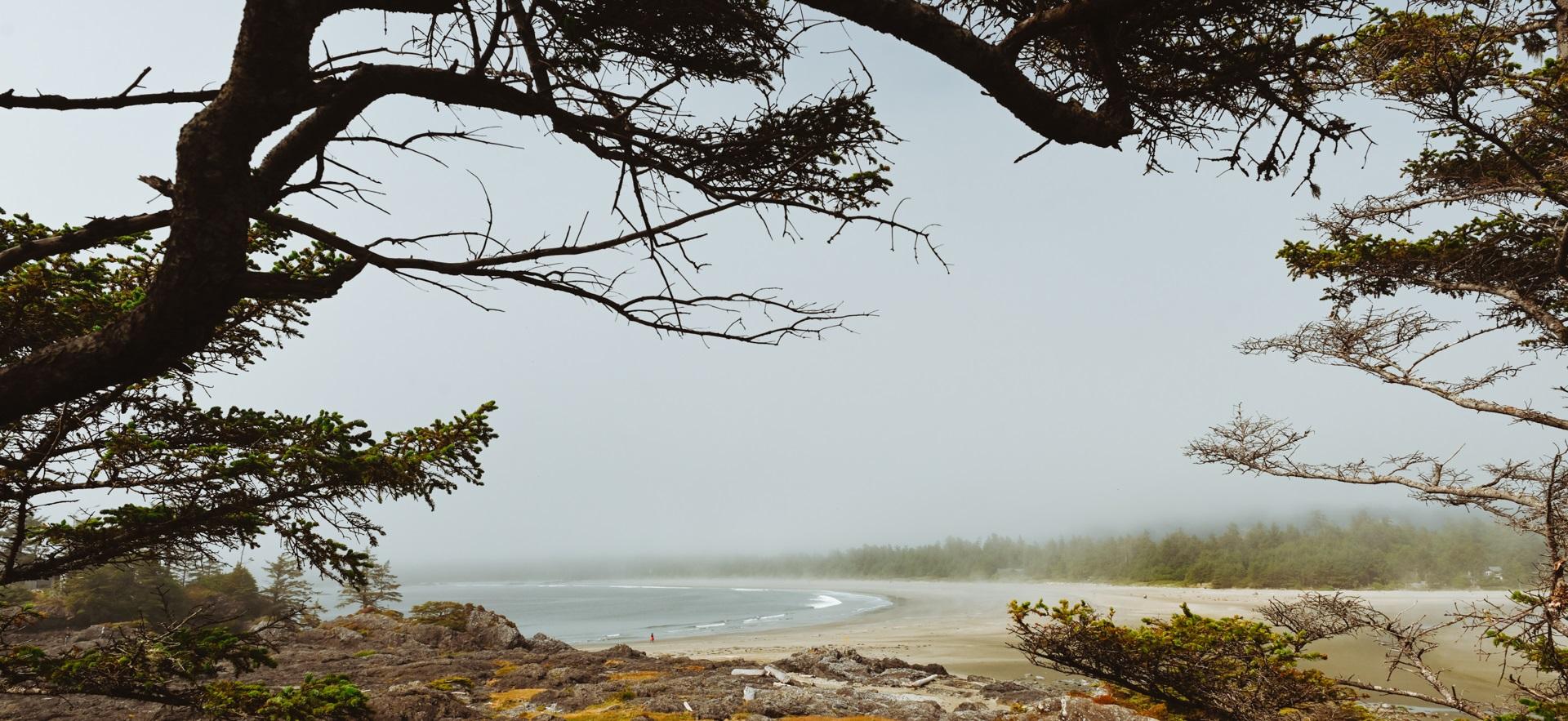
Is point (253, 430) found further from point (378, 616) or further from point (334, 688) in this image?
point (378, 616)

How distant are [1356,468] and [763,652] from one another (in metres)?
18.1

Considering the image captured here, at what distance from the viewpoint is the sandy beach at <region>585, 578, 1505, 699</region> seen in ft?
57.1

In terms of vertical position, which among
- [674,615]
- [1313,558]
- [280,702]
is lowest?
[674,615]

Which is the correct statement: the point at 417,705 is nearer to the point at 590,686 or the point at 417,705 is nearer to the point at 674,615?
the point at 590,686

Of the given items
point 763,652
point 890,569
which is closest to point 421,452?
point 763,652

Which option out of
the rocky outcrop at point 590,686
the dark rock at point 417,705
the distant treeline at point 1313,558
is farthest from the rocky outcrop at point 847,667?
the distant treeline at point 1313,558

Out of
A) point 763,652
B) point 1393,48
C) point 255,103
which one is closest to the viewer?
point 255,103

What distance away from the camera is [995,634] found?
26781 mm

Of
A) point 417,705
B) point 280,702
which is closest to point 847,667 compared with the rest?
point 417,705

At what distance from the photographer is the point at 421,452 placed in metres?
4.79

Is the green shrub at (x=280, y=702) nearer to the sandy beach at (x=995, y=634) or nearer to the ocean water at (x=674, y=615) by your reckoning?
the sandy beach at (x=995, y=634)

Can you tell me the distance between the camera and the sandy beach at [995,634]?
17.4 meters

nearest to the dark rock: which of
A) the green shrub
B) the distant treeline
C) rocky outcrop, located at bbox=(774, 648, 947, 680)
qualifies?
the green shrub

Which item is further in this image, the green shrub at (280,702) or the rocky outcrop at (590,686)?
the rocky outcrop at (590,686)
